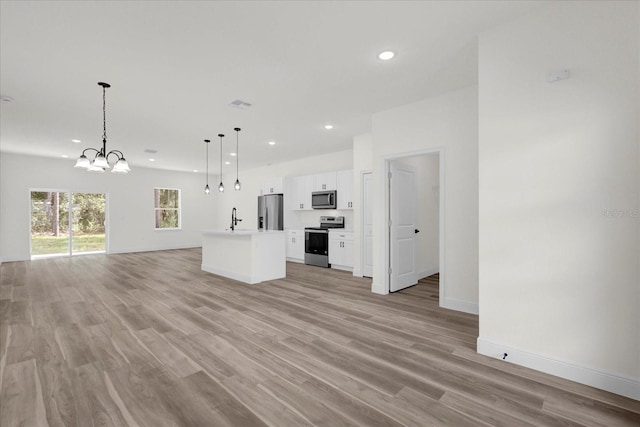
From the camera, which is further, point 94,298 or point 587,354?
point 94,298

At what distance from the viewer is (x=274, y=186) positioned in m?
8.55

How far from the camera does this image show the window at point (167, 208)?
409 inches

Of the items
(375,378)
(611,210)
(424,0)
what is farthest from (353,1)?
(375,378)

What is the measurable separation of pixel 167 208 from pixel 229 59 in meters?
9.15

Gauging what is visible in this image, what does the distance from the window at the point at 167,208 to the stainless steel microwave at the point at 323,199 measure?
6314 millimetres

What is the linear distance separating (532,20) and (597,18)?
0.42 meters

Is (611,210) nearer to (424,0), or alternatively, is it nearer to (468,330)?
(468,330)

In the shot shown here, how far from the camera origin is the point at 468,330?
3092mm

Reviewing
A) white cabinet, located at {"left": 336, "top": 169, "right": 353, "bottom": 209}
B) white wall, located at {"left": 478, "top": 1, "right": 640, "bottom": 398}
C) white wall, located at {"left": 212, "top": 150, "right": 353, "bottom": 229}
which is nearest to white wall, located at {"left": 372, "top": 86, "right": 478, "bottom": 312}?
white wall, located at {"left": 478, "top": 1, "right": 640, "bottom": 398}

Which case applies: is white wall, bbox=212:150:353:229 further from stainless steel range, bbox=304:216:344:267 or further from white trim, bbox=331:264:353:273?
white trim, bbox=331:264:353:273

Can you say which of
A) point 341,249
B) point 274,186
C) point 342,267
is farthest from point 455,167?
point 274,186

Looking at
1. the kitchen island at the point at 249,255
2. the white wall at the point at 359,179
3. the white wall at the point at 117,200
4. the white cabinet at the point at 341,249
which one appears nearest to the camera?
the kitchen island at the point at 249,255

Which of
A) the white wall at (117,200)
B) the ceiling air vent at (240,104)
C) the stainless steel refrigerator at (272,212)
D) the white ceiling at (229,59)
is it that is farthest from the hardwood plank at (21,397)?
the white wall at (117,200)

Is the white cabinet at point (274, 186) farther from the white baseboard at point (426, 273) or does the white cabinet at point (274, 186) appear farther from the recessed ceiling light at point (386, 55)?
the recessed ceiling light at point (386, 55)
